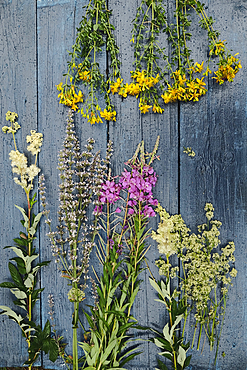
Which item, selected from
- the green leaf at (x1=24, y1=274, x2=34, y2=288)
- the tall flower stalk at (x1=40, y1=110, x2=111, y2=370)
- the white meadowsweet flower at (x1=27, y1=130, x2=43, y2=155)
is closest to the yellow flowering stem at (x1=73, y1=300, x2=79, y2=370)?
the tall flower stalk at (x1=40, y1=110, x2=111, y2=370)

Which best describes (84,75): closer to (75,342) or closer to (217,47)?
(217,47)

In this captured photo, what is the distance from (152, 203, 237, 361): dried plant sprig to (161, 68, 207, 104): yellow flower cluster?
43 centimetres

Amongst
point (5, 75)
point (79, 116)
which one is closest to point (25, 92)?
point (5, 75)

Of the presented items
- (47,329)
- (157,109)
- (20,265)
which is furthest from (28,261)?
(157,109)

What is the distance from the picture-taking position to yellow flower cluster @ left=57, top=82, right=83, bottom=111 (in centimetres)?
106

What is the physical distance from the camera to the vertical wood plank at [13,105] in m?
1.20

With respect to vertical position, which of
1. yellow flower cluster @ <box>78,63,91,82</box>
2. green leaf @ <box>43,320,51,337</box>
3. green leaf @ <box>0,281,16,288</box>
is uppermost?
yellow flower cluster @ <box>78,63,91,82</box>

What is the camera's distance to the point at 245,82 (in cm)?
104

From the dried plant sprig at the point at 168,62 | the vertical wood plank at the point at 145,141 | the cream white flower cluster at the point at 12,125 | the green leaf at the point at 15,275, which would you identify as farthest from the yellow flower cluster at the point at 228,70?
the green leaf at the point at 15,275

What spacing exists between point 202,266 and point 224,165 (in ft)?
1.37

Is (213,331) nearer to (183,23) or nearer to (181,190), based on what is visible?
(181,190)

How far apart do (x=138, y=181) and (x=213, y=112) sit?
43 cm

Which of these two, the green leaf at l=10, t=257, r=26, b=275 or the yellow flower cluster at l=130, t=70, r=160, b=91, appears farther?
the green leaf at l=10, t=257, r=26, b=275

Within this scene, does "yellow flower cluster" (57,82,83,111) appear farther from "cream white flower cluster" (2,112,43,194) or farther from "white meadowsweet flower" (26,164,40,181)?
"white meadowsweet flower" (26,164,40,181)
